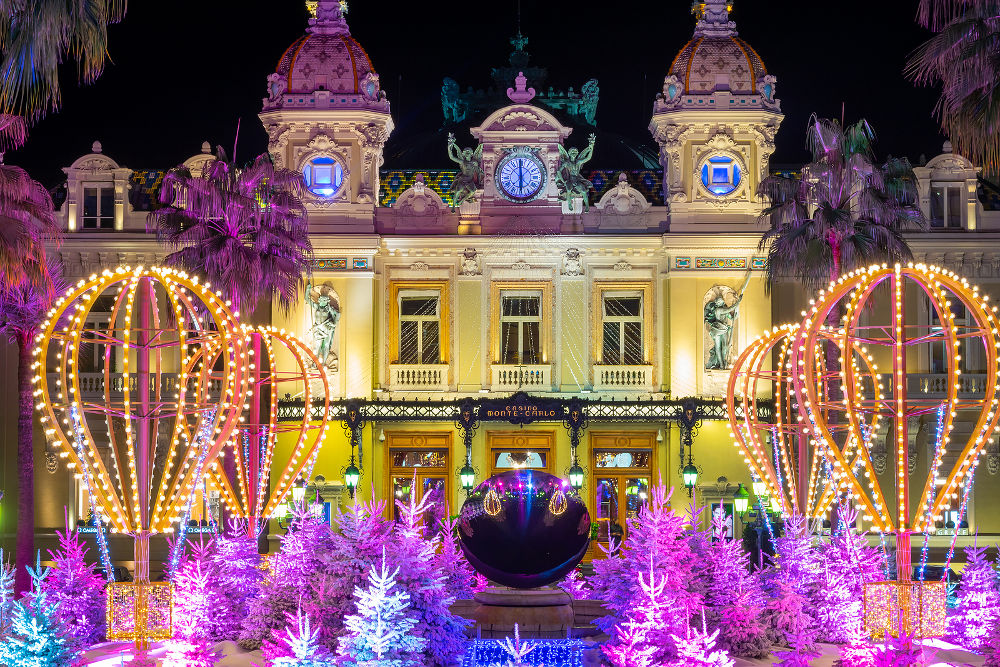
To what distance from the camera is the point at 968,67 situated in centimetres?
1898

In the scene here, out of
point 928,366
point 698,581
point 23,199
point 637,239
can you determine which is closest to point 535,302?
point 637,239

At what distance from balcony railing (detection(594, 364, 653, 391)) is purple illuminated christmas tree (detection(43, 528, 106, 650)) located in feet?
60.4

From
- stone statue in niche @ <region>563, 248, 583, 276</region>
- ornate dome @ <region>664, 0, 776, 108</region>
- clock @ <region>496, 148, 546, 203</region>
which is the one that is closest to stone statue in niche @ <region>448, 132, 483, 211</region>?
clock @ <region>496, 148, 546, 203</region>

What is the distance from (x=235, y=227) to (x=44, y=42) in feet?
44.4

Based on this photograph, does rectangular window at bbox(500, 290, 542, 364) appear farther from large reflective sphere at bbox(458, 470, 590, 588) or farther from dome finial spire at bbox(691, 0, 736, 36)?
large reflective sphere at bbox(458, 470, 590, 588)

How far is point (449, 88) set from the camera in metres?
46.8

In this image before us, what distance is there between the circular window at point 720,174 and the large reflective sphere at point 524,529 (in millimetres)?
18981

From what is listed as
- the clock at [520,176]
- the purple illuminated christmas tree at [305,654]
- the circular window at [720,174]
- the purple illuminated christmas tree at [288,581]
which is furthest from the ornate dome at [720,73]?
the purple illuminated christmas tree at [305,654]

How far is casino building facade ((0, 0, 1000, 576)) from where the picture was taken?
38.3m

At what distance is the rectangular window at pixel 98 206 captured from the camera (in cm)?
3969

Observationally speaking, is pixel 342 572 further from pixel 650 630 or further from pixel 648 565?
pixel 650 630

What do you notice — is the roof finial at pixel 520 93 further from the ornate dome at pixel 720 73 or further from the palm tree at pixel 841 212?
the palm tree at pixel 841 212

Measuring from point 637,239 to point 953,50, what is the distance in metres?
19.8

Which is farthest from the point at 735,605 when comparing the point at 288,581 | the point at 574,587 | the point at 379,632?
the point at 288,581
